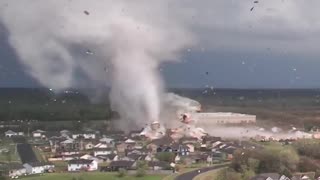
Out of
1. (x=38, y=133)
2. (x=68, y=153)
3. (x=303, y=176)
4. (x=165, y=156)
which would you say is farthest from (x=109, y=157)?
(x=38, y=133)

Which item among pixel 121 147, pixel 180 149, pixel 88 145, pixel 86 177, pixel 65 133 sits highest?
pixel 65 133

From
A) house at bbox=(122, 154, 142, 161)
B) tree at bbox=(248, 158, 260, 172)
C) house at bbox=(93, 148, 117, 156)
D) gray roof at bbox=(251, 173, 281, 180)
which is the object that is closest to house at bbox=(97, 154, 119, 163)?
house at bbox=(122, 154, 142, 161)

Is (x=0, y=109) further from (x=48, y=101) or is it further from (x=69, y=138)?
(x=69, y=138)

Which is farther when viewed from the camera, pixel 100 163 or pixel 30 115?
pixel 30 115

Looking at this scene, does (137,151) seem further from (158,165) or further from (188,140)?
(188,140)

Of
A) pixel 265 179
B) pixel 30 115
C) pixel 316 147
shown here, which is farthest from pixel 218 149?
pixel 30 115

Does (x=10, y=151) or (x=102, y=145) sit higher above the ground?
(x=102, y=145)
